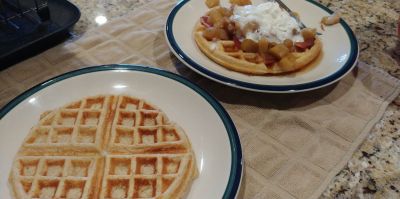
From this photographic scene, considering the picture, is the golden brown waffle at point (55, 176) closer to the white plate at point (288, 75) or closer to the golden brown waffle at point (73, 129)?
the golden brown waffle at point (73, 129)

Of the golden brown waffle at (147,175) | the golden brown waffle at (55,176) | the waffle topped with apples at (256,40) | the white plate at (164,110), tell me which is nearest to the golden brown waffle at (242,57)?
the waffle topped with apples at (256,40)

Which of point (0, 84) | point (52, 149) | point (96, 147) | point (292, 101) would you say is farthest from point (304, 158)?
point (0, 84)

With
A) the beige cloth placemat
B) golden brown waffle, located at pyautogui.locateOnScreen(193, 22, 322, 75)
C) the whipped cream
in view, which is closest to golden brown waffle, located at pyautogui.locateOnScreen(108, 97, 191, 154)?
the beige cloth placemat

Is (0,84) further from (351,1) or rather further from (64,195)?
(351,1)

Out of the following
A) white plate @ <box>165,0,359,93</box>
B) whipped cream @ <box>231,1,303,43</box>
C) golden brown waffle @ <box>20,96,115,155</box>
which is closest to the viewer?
golden brown waffle @ <box>20,96,115,155</box>

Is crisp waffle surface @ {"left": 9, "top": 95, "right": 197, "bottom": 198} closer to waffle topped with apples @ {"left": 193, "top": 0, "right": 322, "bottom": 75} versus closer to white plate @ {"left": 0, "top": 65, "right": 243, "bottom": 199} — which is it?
white plate @ {"left": 0, "top": 65, "right": 243, "bottom": 199}

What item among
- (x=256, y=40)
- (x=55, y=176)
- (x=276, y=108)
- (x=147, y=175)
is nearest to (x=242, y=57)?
(x=256, y=40)

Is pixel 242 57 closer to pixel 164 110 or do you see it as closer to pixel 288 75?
pixel 288 75
